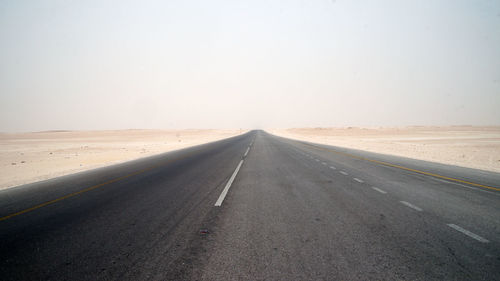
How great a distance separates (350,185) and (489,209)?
10.2 ft

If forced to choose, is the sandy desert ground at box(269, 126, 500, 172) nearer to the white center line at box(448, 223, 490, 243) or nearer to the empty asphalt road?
the empty asphalt road

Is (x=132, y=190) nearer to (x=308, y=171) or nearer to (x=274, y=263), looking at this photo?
(x=274, y=263)

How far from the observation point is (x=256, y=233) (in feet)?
12.8

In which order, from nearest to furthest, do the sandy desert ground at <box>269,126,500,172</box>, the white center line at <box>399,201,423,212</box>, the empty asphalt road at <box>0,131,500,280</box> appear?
the empty asphalt road at <box>0,131,500,280</box> → the white center line at <box>399,201,423,212</box> → the sandy desert ground at <box>269,126,500,172</box>

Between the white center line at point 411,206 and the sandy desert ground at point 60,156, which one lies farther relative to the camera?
the sandy desert ground at point 60,156

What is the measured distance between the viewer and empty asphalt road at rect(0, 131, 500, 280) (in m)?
2.83

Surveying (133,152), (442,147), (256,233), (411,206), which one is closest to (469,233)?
(411,206)

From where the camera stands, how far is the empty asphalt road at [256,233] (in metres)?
2.83

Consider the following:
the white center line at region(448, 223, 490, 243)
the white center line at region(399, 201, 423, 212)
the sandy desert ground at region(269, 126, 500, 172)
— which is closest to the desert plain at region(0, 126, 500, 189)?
the sandy desert ground at region(269, 126, 500, 172)

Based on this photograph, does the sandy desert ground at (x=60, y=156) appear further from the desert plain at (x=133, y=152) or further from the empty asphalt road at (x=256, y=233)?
the empty asphalt road at (x=256, y=233)

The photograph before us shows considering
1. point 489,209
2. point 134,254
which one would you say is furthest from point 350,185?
point 134,254

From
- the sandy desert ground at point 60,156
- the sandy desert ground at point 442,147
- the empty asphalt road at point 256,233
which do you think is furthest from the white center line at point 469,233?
the sandy desert ground at point 60,156

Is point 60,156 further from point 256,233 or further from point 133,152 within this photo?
point 256,233

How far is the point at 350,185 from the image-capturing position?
7.52 meters
